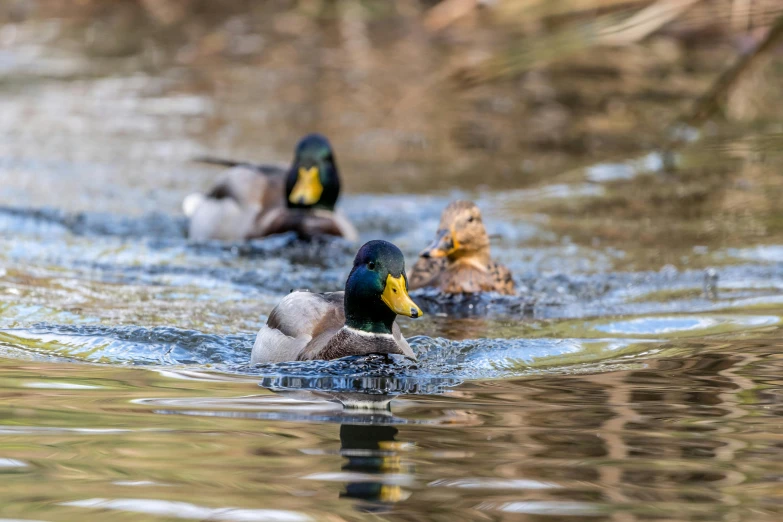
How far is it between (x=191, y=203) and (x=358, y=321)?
5.76 metres

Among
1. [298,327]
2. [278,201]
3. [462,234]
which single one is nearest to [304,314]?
[298,327]

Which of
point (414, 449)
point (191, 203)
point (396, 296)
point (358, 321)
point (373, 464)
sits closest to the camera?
point (373, 464)

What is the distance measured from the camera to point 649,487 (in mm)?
3904

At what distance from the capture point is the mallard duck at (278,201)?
10.3m

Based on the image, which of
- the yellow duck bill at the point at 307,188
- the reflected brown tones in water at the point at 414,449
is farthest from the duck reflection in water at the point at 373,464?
the yellow duck bill at the point at 307,188

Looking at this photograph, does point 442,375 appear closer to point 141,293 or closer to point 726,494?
point 726,494

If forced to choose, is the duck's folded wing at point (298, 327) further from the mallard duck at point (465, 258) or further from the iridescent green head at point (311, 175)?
the iridescent green head at point (311, 175)

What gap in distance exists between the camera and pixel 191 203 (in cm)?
1136

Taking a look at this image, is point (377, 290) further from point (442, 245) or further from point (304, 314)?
point (442, 245)

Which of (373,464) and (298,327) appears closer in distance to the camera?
(373,464)

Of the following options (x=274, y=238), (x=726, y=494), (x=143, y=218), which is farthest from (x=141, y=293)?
(x=726, y=494)

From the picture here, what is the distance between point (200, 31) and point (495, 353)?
52.4 ft

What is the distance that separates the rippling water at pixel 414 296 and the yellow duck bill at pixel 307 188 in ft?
1.10

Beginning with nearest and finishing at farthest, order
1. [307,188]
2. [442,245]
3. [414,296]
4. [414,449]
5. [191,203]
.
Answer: [414,449]
[442,245]
[414,296]
[307,188]
[191,203]
